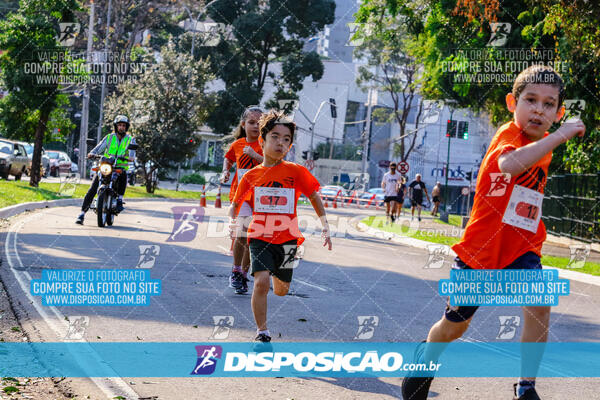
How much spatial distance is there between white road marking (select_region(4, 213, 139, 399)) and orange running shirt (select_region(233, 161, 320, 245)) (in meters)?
1.45

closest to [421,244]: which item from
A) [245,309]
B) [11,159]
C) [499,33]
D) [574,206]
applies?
[574,206]

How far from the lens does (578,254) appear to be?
19.8 m

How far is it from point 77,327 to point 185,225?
11967 millimetres

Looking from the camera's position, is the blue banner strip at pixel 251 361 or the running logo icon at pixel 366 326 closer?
the blue banner strip at pixel 251 361

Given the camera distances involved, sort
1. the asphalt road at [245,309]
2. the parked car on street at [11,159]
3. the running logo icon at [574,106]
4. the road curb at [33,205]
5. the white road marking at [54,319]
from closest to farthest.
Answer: the white road marking at [54,319]
the asphalt road at [245,309]
the road curb at [33,205]
the running logo icon at [574,106]
the parked car on street at [11,159]

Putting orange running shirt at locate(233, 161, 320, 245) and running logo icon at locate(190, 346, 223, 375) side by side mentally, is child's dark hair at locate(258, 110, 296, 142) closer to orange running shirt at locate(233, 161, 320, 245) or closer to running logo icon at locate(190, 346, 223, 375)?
orange running shirt at locate(233, 161, 320, 245)

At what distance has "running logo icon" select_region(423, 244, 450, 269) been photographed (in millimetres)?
14842

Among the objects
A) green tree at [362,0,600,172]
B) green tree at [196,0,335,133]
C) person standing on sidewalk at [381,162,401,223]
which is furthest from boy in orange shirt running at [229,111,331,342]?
green tree at [196,0,335,133]

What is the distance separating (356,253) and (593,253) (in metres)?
7.74

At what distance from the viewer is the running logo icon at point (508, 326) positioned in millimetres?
7414

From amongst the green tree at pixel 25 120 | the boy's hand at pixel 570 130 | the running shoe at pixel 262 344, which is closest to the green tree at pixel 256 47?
the green tree at pixel 25 120

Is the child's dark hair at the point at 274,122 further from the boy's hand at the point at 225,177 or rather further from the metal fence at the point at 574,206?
the metal fence at the point at 574,206

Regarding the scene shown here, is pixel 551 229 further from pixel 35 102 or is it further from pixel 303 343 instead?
pixel 303 343

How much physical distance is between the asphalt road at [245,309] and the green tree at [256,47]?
36709 millimetres
